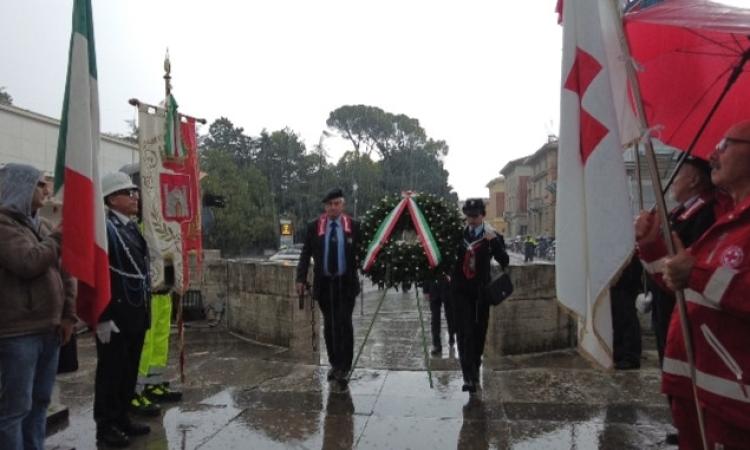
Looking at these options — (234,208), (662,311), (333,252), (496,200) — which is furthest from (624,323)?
(496,200)

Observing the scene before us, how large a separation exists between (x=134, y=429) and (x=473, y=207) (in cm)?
356

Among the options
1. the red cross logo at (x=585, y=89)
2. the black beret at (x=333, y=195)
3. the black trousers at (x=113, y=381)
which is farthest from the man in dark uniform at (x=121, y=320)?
the red cross logo at (x=585, y=89)

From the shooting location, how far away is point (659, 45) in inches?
130

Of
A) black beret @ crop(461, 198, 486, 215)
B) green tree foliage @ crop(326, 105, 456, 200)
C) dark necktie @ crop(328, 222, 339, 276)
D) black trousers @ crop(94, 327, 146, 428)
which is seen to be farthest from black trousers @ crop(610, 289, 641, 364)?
green tree foliage @ crop(326, 105, 456, 200)

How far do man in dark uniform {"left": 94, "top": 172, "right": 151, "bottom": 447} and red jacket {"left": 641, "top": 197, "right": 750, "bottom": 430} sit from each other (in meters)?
3.64

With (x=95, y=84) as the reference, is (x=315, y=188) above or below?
above

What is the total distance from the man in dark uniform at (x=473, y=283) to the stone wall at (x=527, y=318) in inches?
62.2

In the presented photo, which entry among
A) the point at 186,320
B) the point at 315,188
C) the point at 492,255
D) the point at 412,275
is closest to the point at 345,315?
the point at 412,275

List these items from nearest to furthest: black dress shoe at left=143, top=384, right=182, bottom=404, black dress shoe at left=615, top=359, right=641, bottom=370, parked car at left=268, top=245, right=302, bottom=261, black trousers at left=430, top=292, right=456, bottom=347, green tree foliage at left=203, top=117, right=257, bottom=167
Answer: black dress shoe at left=143, top=384, right=182, bottom=404 < black dress shoe at left=615, top=359, right=641, bottom=370 < black trousers at left=430, top=292, right=456, bottom=347 < parked car at left=268, top=245, right=302, bottom=261 < green tree foliage at left=203, top=117, right=257, bottom=167

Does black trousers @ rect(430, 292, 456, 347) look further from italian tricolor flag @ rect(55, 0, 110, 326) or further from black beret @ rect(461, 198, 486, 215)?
italian tricolor flag @ rect(55, 0, 110, 326)

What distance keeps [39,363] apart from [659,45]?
3.88 meters

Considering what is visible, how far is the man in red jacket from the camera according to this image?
216 cm

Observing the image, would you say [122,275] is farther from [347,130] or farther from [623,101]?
[347,130]

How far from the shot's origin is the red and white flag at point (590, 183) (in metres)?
2.46
